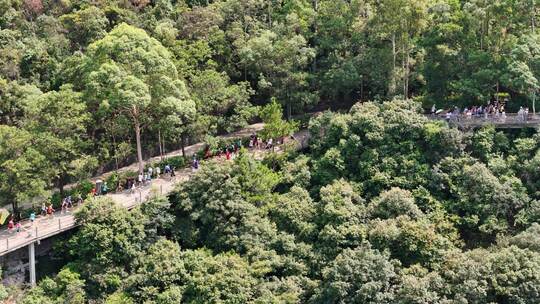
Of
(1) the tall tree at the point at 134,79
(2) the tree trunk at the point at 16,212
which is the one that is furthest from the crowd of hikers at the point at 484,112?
(2) the tree trunk at the point at 16,212

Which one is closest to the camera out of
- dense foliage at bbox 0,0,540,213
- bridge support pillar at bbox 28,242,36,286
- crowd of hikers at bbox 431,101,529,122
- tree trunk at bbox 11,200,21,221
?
bridge support pillar at bbox 28,242,36,286

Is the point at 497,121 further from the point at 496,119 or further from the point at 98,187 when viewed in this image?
the point at 98,187

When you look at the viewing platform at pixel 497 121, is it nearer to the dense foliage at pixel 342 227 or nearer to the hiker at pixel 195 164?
the dense foliage at pixel 342 227

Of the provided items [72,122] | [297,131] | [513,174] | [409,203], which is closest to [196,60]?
A: [297,131]

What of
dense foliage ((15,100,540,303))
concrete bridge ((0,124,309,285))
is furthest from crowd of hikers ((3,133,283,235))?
dense foliage ((15,100,540,303))

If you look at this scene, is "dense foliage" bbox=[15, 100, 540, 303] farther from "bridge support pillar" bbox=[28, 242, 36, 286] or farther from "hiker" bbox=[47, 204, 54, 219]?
"hiker" bbox=[47, 204, 54, 219]
